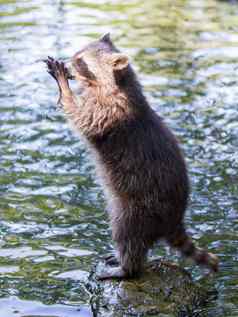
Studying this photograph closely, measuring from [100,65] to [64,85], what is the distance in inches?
15.0

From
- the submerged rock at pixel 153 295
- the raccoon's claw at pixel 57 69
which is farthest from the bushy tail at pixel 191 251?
the raccoon's claw at pixel 57 69

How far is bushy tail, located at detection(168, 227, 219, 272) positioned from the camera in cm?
643

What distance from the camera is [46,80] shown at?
11109 mm

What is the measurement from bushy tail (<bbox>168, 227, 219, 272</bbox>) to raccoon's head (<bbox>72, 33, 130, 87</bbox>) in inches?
50.8

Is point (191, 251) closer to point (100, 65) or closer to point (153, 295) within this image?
point (153, 295)

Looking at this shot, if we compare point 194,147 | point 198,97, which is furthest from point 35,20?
point 194,147

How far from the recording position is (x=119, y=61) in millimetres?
6625

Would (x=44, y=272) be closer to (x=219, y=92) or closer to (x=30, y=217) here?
(x=30, y=217)

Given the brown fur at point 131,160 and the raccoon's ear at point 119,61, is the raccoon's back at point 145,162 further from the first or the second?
the raccoon's ear at point 119,61

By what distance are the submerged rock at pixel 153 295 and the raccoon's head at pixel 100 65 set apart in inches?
58.9

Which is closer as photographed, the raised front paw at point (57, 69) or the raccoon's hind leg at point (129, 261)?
the raccoon's hind leg at point (129, 261)

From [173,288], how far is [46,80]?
5342 mm

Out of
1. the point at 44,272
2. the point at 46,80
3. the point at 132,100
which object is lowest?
the point at 44,272

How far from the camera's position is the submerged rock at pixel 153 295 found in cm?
612
